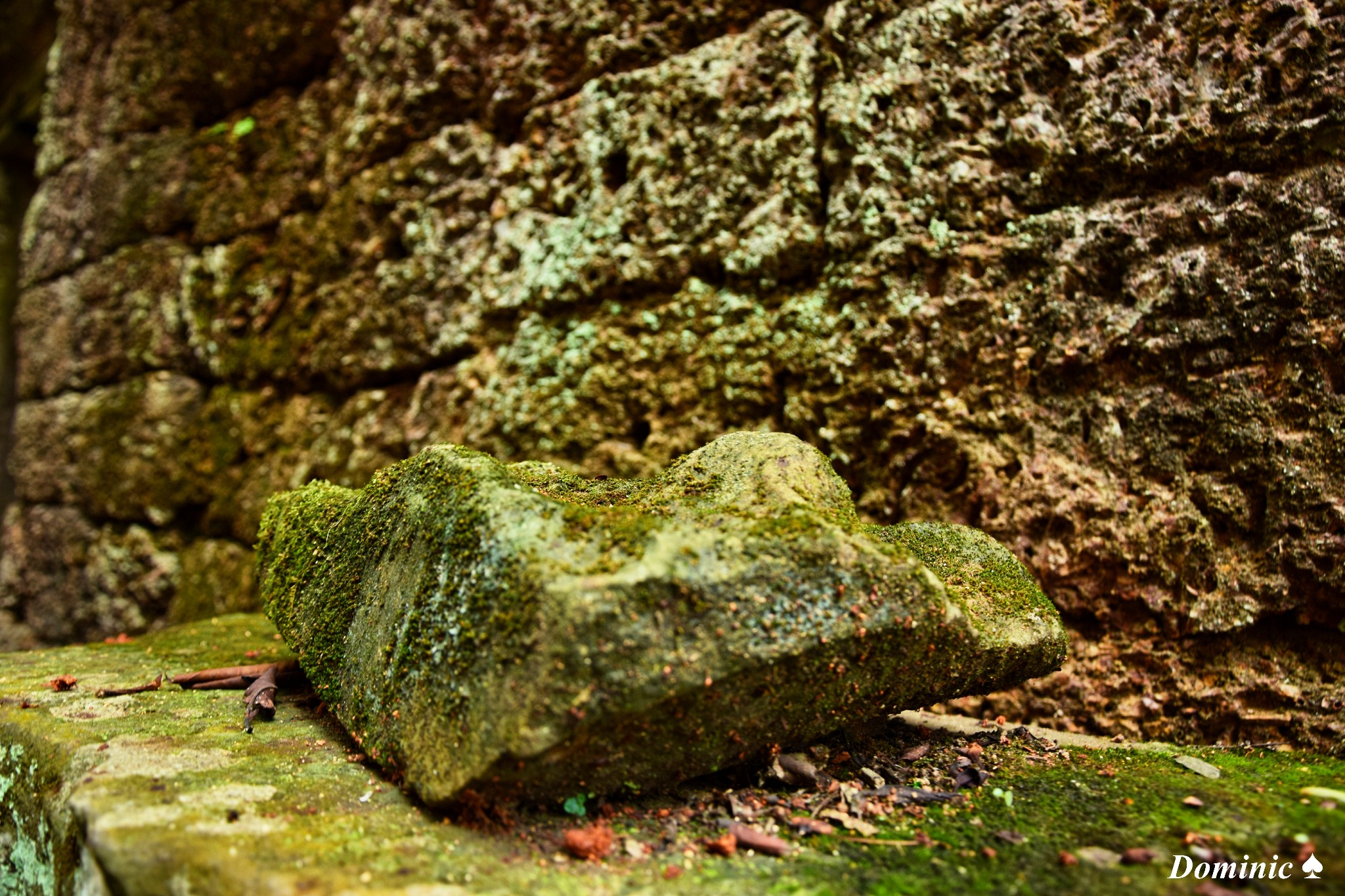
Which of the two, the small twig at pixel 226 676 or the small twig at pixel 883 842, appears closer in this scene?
the small twig at pixel 883 842

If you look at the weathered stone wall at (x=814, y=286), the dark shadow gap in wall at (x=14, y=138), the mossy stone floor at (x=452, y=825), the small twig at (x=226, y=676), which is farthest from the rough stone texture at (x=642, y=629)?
the dark shadow gap in wall at (x=14, y=138)

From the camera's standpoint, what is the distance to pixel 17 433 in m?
5.92

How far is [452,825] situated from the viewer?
158 cm

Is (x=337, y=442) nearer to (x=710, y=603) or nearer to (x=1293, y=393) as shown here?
(x=710, y=603)

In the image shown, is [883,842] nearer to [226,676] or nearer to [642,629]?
[642,629]

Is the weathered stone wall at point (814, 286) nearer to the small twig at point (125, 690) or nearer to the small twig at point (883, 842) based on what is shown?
the small twig at point (883, 842)

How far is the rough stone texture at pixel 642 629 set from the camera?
5.05ft

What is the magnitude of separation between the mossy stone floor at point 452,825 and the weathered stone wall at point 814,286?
70 cm

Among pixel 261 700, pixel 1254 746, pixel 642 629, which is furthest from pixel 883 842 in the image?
pixel 261 700

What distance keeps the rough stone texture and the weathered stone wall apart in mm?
681

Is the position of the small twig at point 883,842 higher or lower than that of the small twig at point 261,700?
higher

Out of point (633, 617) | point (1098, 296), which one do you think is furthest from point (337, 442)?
point (1098, 296)

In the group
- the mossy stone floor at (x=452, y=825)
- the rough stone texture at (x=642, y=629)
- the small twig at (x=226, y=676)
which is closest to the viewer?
the mossy stone floor at (x=452, y=825)

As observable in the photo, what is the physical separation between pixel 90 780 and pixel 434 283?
2812mm
